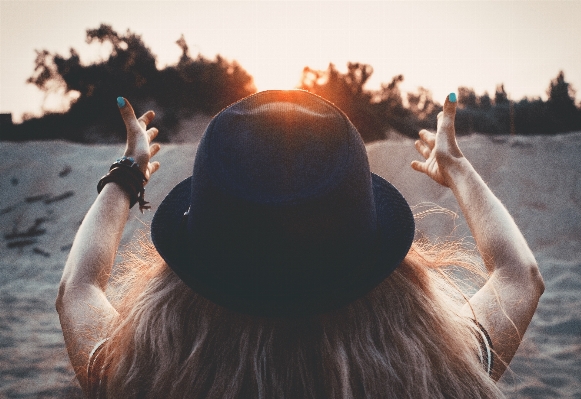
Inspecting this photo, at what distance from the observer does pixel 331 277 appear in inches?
30.2

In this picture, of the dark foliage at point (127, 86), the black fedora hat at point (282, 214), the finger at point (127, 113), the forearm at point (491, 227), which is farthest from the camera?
the dark foliage at point (127, 86)

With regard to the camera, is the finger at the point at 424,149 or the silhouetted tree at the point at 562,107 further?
the silhouetted tree at the point at 562,107

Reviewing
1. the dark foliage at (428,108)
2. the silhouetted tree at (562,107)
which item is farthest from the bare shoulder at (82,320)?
the silhouetted tree at (562,107)

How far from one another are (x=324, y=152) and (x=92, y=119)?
16.1 meters

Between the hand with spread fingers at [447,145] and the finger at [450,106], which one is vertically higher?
the finger at [450,106]

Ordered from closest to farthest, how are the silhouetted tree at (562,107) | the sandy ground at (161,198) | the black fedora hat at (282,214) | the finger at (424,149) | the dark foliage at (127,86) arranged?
the black fedora hat at (282,214)
the finger at (424,149)
the sandy ground at (161,198)
the silhouetted tree at (562,107)
the dark foliage at (127,86)

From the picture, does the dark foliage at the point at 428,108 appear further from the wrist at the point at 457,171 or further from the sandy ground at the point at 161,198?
the wrist at the point at 457,171

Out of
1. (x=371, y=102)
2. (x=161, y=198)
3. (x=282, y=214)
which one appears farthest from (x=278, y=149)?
(x=371, y=102)

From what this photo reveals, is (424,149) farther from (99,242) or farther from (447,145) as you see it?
(99,242)

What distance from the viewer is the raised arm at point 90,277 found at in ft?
3.42

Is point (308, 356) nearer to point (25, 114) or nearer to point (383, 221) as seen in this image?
point (383, 221)

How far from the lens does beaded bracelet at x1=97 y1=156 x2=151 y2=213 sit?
1403mm

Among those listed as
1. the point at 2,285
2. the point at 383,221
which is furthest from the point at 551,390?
the point at 2,285

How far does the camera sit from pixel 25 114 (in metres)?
14.0
